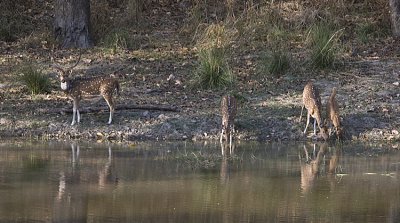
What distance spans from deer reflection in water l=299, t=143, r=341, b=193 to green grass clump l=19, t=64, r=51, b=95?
5.83 meters

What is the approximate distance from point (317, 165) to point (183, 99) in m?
5.45

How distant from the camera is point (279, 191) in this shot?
39.9 ft

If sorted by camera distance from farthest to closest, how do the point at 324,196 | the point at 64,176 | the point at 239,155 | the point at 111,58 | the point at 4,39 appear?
the point at 4,39 → the point at 111,58 → the point at 239,155 → the point at 64,176 → the point at 324,196

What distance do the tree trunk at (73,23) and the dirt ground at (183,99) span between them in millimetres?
522

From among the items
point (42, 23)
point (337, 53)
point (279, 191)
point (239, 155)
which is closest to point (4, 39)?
point (42, 23)

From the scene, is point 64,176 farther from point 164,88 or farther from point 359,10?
point 359,10

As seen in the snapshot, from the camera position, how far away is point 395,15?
23344mm

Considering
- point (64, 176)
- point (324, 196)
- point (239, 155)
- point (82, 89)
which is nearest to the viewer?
point (324, 196)

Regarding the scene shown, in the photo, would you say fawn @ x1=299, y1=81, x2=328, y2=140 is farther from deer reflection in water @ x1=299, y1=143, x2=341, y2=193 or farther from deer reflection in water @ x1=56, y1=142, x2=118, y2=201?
deer reflection in water @ x1=56, y1=142, x2=118, y2=201

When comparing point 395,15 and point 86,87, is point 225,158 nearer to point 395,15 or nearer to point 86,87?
point 86,87

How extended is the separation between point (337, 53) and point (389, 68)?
1129mm

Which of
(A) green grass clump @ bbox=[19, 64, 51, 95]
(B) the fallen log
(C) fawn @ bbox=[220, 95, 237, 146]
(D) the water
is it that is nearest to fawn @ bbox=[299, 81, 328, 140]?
(D) the water

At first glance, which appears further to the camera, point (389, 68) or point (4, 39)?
point (4, 39)

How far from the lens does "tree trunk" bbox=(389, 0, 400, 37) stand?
23.3 metres
